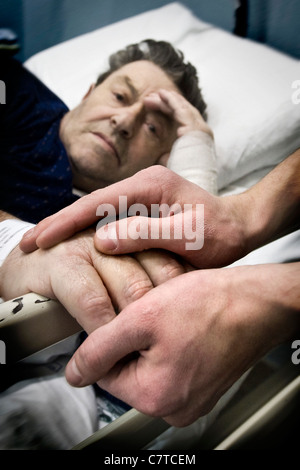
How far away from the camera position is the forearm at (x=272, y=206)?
63cm

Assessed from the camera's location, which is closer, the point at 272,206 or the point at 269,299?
the point at 269,299

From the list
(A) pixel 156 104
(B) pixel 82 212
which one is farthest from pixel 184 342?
(A) pixel 156 104

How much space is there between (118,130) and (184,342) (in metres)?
0.37

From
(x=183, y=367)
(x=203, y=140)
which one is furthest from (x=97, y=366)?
(x=203, y=140)

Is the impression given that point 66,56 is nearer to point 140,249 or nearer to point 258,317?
point 140,249

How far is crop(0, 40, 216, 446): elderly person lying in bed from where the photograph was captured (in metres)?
0.44

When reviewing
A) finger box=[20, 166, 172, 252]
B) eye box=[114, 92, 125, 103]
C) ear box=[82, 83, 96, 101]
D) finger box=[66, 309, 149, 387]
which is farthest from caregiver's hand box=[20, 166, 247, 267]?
ear box=[82, 83, 96, 101]

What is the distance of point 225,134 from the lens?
2.98 ft

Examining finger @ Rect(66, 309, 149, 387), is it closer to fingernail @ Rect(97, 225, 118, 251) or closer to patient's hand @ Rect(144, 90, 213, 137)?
fingernail @ Rect(97, 225, 118, 251)

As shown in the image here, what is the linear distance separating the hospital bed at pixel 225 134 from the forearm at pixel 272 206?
4 centimetres

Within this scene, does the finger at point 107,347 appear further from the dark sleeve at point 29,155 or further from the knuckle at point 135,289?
the dark sleeve at point 29,155

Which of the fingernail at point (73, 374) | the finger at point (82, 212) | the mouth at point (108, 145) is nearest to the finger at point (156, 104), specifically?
the mouth at point (108, 145)

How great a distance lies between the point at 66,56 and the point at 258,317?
65 centimetres

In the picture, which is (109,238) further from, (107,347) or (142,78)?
(142,78)
